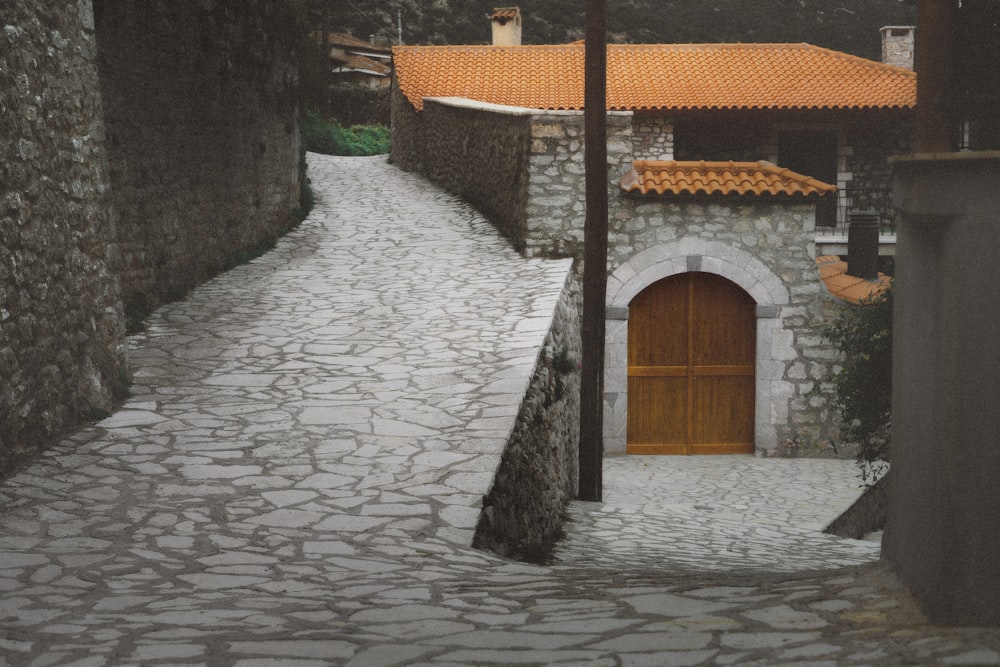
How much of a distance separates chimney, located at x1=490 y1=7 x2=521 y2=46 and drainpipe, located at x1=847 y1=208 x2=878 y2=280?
472 inches

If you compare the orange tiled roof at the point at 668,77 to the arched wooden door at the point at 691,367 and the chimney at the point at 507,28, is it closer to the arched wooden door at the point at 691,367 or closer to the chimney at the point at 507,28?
the chimney at the point at 507,28

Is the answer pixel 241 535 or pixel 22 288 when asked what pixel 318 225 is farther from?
pixel 241 535

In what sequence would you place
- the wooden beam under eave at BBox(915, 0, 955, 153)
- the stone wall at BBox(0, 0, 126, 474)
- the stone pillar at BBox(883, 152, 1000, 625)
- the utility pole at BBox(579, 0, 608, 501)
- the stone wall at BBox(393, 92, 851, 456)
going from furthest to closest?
the stone wall at BBox(393, 92, 851, 456), the utility pole at BBox(579, 0, 608, 501), the stone wall at BBox(0, 0, 126, 474), the wooden beam under eave at BBox(915, 0, 955, 153), the stone pillar at BBox(883, 152, 1000, 625)

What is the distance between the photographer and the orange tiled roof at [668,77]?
19.8 meters

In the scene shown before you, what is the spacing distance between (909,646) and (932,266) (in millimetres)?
1269

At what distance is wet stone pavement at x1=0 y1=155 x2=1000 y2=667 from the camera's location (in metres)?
3.31

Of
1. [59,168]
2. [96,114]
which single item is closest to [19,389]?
[59,168]

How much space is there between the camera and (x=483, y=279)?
10547 millimetres

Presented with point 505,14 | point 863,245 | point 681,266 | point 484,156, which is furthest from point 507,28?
point 681,266

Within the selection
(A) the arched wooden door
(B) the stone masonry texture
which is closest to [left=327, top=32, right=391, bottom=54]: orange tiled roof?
(B) the stone masonry texture

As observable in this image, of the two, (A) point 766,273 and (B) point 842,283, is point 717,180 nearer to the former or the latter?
(A) point 766,273

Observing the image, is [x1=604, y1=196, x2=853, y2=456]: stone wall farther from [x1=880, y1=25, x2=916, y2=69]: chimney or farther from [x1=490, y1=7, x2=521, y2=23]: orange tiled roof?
[x1=880, y1=25, x2=916, y2=69]: chimney

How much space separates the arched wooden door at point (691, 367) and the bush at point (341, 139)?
35.3 ft

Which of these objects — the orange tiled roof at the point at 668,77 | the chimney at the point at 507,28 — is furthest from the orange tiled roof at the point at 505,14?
the orange tiled roof at the point at 668,77
